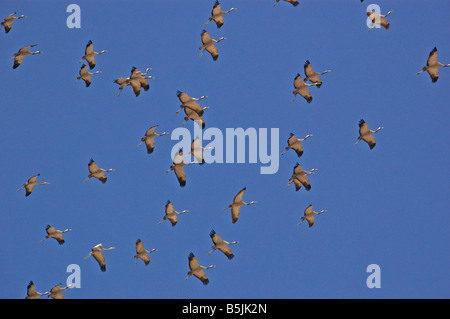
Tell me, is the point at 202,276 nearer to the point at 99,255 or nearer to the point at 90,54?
the point at 99,255

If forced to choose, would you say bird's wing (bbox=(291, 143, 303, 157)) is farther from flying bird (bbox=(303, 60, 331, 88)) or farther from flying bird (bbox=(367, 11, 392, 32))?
flying bird (bbox=(367, 11, 392, 32))

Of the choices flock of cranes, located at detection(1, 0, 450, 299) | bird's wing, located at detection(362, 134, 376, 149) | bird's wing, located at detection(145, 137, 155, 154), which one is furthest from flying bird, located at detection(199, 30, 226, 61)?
bird's wing, located at detection(362, 134, 376, 149)

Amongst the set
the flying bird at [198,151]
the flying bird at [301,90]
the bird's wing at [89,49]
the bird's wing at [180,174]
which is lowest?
the bird's wing at [180,174]

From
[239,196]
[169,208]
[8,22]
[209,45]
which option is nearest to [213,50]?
[209,45]

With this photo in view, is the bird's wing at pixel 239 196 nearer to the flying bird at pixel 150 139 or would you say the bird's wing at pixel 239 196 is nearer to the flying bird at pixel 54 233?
the flying bird at pixel 150 139

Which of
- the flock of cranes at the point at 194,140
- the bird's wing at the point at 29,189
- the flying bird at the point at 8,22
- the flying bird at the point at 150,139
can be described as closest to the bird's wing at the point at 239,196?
the flock of cranes at the point at 194,140

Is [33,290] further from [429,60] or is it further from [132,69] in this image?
[429,60]

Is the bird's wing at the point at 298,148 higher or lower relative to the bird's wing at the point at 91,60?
lower
